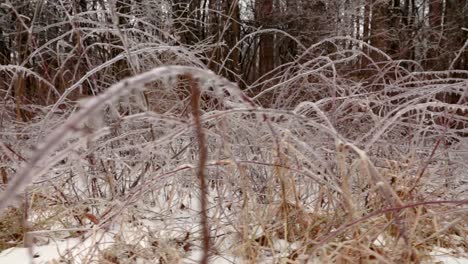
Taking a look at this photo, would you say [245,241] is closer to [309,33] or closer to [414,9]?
[309,33]

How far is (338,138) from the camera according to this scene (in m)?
0.86

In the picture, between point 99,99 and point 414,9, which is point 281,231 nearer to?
point 99,99

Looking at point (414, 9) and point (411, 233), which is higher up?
point (414, 9)

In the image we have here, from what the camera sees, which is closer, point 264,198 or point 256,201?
point 256,201

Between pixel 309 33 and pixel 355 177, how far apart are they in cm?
556

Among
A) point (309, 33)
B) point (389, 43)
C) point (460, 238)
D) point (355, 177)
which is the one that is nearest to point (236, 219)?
point (355, 177)

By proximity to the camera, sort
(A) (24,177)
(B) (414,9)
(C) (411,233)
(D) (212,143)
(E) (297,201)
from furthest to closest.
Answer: (B) (414,9) < (D) (212,143) < (E) (297,201) < (C) (411,233) < (A) (24,177)

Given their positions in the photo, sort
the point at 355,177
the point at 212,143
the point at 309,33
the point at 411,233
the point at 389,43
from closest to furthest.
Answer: the point at 411,233 < the point at 355,177 < the point at 212,143 < the point at 309,33 < the point at 389,43

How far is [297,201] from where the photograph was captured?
1.12 metres

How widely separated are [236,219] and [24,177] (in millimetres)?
807

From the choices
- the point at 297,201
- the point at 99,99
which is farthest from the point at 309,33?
the point at 99,99

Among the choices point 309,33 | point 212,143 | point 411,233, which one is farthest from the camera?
point 309,33

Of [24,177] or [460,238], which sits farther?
[460,238]

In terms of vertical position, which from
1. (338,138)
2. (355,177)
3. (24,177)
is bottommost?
(355,177)
